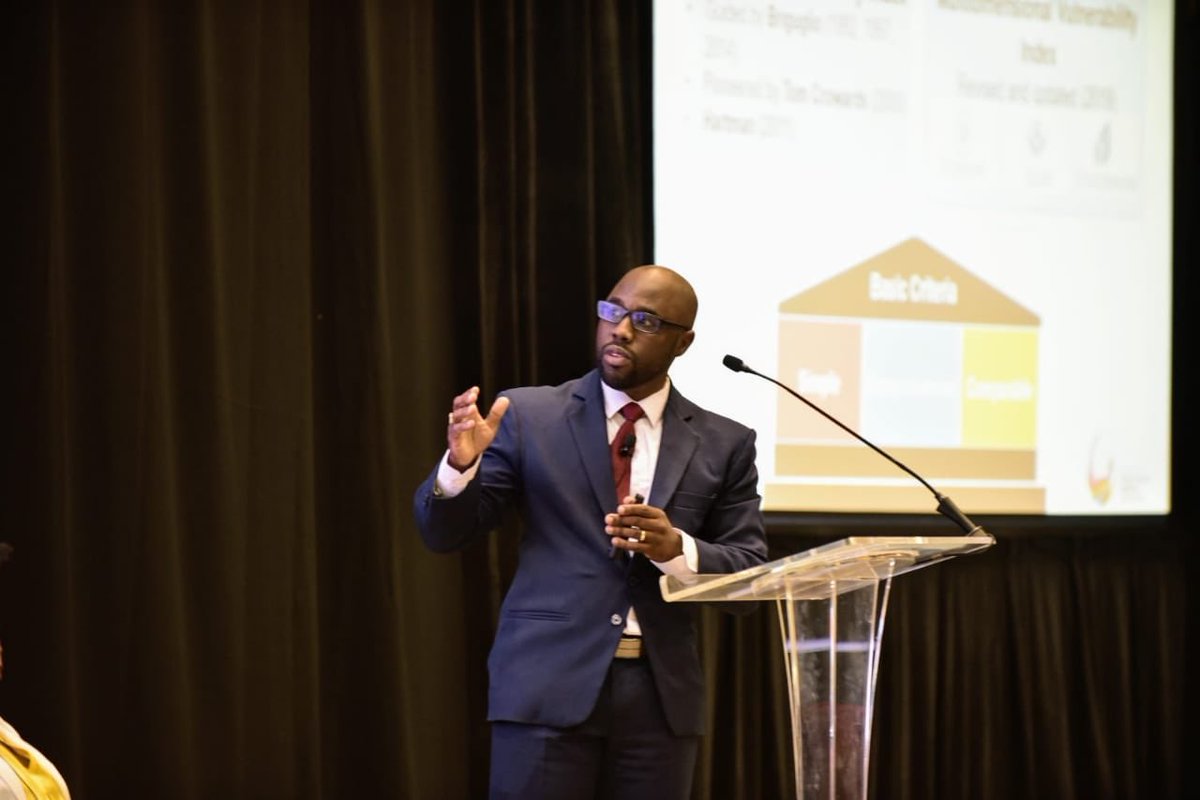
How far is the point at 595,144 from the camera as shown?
4.64 metres

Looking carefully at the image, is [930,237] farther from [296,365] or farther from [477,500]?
[477,500]

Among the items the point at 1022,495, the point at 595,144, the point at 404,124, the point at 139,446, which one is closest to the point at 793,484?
the point at 1022,495

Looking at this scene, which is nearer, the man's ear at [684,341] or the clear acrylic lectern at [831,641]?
the clear acrylic lectern at [831,641]

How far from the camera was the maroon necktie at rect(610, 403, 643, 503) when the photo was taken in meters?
3.01

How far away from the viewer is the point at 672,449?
9.96 ft

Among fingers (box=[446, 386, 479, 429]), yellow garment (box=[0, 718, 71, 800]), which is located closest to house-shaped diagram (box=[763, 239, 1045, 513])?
fingers (box=[446, 386, 479, 429])

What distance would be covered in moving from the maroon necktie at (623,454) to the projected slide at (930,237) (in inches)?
58.9

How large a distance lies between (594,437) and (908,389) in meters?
2.16

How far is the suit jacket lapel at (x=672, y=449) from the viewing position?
2990 millimetres

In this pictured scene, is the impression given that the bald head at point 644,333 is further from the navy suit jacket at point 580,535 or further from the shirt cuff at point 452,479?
the shirt cuff at point 452,479

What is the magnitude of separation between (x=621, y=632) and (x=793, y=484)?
1.95 metres

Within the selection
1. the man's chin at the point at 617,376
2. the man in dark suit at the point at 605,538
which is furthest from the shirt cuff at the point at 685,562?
the man's chin at the point at 617,376

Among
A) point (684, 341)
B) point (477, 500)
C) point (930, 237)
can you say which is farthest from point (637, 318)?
point (930, 237)

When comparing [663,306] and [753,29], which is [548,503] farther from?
[753,29]
